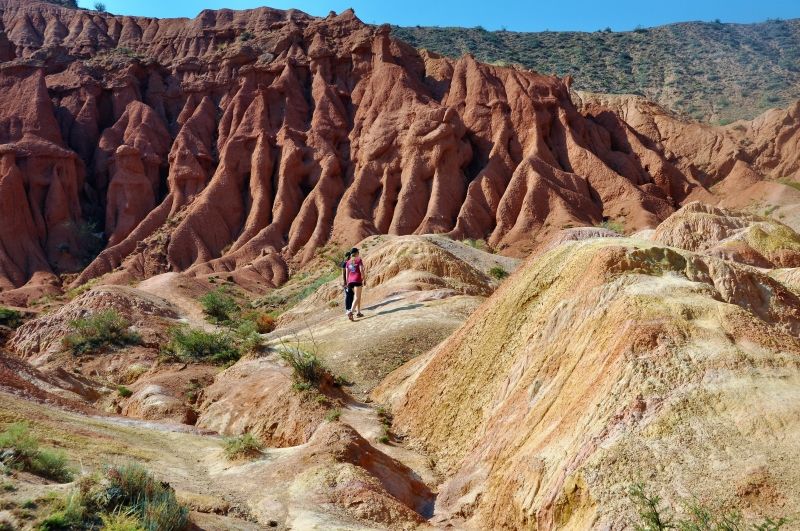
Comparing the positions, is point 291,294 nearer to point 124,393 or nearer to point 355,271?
point 355,271

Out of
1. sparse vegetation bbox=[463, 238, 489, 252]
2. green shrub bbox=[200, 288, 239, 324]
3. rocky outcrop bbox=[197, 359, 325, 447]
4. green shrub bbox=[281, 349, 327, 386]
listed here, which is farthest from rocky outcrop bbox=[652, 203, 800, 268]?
sparse vegetation bbox=[463, 238, 489, 252]

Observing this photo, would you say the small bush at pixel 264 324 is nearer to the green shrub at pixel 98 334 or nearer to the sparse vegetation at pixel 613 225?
the green shrub at pixel 98 334

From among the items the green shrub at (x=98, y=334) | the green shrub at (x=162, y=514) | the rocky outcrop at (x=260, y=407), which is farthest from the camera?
the green shrub at (x=98, y=334)

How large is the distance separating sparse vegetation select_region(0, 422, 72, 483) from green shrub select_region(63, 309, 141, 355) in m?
19.3

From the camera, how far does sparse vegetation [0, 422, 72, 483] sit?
783cm

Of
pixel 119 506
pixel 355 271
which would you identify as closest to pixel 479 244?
pixel 355 271

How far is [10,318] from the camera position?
35812mm

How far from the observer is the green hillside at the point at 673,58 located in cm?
7481

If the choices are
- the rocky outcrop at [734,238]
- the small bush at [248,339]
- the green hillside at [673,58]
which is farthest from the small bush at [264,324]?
the green hillside at [673,58]

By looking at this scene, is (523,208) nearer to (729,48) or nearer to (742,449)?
(742,449)

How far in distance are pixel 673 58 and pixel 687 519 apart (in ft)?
285

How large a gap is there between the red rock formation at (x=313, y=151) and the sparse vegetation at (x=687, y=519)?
128ft

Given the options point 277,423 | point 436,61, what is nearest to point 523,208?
point 436,61

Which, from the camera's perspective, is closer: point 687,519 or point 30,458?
point 687,519
